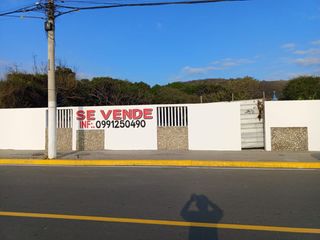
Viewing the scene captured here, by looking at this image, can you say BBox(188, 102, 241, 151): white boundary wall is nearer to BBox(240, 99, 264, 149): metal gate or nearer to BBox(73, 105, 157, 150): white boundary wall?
BBox(240, 99, 264, 149): metal gate

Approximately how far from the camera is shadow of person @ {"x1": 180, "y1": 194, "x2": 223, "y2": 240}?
17.6 feet

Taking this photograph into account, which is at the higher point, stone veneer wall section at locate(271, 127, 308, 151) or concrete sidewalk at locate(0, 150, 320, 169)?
stone veneer wall section at locate(271, 127, 308, 151)

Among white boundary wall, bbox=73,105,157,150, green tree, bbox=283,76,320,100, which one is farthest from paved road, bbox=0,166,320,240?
green tree, bbox=283,76,320,100

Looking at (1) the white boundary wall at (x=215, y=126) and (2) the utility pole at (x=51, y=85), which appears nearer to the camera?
(2) the utility pole at (x=51, y=85)

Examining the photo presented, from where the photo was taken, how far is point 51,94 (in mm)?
14008

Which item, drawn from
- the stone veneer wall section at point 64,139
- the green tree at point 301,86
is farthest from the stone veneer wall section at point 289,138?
the green tree at point 301,86

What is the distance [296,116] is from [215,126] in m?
3.12

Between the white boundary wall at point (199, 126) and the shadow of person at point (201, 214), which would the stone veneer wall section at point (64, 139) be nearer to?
the white boundary wall at point (199, 126)

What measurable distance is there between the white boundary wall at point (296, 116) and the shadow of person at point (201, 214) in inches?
337

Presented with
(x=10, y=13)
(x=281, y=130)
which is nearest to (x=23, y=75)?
(x=10, y=13)

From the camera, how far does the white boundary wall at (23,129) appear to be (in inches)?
684

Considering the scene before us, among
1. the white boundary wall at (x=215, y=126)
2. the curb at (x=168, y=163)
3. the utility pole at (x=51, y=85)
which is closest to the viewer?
the curb at (x=168, y=163)

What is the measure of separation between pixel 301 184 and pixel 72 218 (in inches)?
214

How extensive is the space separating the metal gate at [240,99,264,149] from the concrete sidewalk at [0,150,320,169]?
654mm
